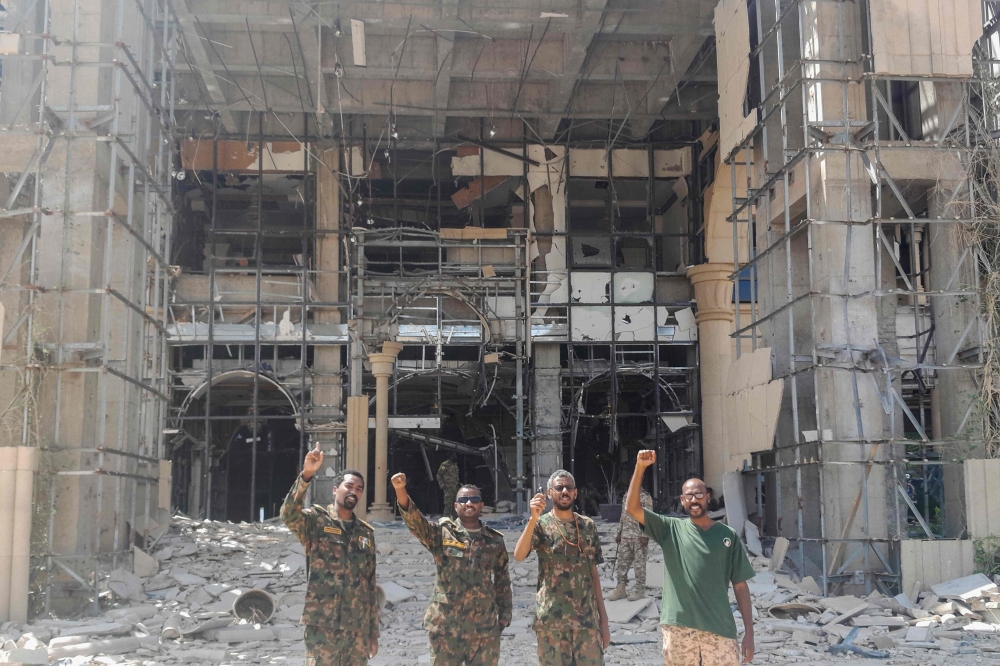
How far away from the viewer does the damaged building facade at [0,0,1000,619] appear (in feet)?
45.8

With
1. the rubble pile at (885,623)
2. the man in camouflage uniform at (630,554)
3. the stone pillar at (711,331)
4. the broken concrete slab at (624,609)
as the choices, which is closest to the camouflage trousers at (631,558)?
the man in camouflage uniform at (630,554)

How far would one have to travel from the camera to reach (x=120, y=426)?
47.1ft

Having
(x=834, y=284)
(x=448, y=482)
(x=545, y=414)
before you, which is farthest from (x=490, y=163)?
(x=834, y=284)

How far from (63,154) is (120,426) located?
146 inches

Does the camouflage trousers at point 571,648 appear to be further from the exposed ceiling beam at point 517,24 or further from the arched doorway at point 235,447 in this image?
the arched doorway at point 235,447

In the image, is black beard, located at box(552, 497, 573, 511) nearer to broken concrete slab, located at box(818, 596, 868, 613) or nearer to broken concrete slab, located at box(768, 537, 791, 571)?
broken concrete slab, located at box(818, 596, 868, 613)

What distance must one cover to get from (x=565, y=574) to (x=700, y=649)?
993mm

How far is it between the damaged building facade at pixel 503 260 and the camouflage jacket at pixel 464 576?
7.51m

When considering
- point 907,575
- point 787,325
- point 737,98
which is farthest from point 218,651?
point 737,98

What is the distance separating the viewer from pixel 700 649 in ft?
20.8

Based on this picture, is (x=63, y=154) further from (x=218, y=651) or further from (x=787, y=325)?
(x=787, y=325)

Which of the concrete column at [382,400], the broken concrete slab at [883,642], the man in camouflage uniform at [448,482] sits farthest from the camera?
the concrete column at [382,400]

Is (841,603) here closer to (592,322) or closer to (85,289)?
(85,289)

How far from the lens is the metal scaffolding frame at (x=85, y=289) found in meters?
13.2
